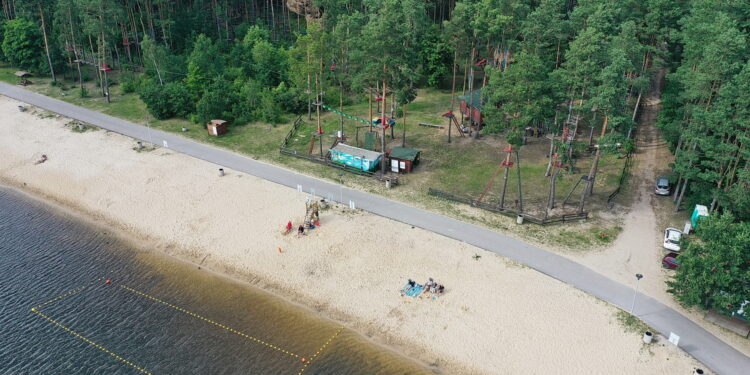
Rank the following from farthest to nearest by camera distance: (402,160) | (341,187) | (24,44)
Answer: (24,44) → (402,160) → (341,187)

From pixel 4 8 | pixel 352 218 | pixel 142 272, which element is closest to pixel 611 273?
pixel 352 218

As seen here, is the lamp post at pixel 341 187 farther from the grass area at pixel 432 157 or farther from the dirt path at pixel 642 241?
the dirt path at pixel 642 241

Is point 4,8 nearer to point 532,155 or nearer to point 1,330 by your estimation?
point 1,330

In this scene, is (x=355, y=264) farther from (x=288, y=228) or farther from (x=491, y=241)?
(x=491, y=241)

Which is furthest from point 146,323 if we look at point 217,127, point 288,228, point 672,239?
point 672,239

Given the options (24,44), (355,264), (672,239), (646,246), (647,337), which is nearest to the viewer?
(647,337)

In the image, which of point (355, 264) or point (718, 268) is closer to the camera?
point (718, 268)

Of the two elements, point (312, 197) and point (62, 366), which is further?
point (312, 197)

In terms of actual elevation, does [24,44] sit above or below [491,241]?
above
